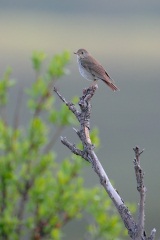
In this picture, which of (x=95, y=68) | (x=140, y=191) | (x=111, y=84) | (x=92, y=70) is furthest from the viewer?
(x=92, y=70)

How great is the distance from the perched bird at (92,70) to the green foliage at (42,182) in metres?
1.63

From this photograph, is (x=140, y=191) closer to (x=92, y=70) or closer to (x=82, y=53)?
(x=92, y=70)

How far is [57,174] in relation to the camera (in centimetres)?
1148

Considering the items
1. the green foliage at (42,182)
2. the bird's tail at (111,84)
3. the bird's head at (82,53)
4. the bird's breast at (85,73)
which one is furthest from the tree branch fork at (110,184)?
the green foliage at (42,182)

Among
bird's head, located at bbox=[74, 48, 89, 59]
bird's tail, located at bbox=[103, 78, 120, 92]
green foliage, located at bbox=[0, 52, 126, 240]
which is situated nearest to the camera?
bird's tail, located at bbox=[103, 78, 120, 92]

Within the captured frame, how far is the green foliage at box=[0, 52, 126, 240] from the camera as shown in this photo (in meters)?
11.2

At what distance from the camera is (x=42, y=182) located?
11.2 metres

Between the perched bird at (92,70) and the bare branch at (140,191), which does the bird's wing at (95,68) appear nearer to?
the perched bird at (92,70)

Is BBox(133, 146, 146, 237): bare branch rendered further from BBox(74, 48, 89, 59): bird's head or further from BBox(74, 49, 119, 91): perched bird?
BBox(74, 48, 89, 59): bird's head

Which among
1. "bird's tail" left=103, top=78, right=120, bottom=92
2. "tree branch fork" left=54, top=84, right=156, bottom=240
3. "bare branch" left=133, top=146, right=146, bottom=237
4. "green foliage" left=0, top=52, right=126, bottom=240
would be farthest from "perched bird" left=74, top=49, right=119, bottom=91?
"bare branch" left=133, top=146, right=146, bottom=237

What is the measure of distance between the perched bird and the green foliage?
1.63 meters

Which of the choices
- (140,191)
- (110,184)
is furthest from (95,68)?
(140,191)

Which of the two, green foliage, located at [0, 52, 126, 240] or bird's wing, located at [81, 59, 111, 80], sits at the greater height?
green foliage, located at [0, 52, 126, 240]

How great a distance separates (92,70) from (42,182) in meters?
2.49
